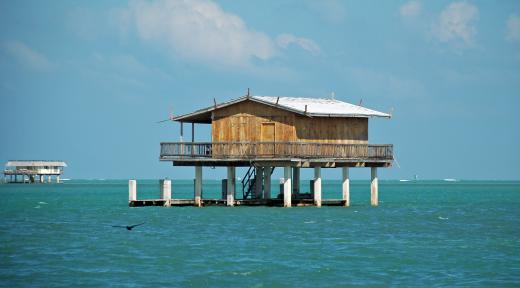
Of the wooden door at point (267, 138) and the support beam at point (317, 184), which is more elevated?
the wooden door at point (267, 138)

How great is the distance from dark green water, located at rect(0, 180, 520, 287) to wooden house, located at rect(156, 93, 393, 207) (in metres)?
2.82

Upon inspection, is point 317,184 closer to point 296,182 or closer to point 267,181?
point 267,181

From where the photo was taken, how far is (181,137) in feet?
196

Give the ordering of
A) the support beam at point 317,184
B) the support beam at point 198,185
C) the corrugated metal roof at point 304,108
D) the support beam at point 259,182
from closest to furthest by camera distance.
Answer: the corrugated metal roof at point 304,108 < the support beam at point 317,184 < the support beam at point 198,185 < the support beam at point 259,182

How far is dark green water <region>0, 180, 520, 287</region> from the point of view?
108ft

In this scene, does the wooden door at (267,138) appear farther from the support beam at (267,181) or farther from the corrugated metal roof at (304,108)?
the support beam at (267,181)

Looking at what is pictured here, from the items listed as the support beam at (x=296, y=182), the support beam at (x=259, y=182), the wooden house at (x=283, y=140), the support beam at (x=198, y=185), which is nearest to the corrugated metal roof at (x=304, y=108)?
the wooden house at (x=283, y=140)

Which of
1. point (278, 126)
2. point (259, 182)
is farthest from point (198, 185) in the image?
point (278, 126)

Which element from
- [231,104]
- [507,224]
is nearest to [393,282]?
[507,224]

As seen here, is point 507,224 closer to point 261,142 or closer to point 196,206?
point 261,142

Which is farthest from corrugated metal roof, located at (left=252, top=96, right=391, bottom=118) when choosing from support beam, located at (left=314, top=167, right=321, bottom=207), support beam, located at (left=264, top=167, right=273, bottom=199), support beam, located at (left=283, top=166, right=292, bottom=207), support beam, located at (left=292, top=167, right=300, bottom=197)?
support beam, located at (left=292, top=167, right=300, bottom=197)

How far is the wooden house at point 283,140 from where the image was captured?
5734 cm

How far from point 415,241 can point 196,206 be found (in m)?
21.0

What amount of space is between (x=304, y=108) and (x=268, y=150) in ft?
10.2
